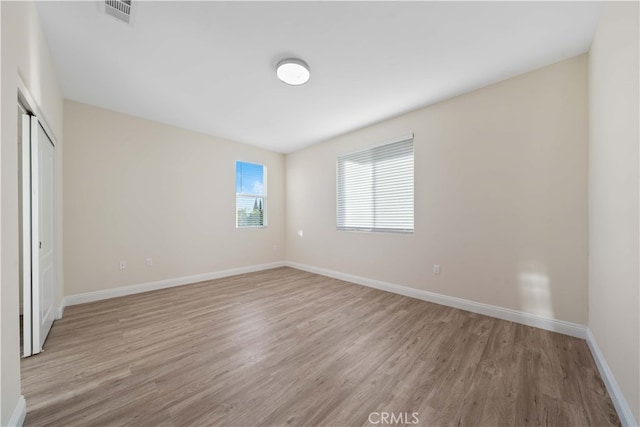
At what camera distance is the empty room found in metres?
1.43

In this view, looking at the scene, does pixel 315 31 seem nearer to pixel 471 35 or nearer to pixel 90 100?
pixel 471 35

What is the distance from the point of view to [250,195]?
5.10 meters

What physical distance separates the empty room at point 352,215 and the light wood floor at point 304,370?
0.02 meters

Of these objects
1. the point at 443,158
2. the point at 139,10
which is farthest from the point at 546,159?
the point at 139,10

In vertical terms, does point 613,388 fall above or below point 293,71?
below

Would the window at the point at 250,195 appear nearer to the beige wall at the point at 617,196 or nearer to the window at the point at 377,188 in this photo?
the window at the point at 377,188

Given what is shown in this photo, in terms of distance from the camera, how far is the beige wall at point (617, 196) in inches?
50.6

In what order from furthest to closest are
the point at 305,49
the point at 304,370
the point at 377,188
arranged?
the point at 377,188 < the point at 305,49 < the point at 304,370

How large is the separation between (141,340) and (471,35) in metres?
3.97

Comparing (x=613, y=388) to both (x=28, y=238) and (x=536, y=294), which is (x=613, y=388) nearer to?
(x=536, y=294)

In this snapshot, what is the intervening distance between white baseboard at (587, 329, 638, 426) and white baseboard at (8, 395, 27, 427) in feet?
10.3

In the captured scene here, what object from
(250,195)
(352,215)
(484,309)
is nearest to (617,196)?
(484,309)

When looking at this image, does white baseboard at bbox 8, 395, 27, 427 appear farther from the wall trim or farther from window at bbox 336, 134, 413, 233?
window at bbox 336, 134, 413, 233

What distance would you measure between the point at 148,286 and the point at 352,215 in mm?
3490
